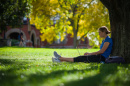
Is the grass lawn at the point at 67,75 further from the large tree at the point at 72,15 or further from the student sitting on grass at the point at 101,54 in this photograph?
the large tree at the point at 72,15

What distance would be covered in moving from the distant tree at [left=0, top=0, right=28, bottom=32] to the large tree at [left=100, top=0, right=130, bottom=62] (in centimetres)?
1454

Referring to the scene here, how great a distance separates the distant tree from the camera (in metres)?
18.6

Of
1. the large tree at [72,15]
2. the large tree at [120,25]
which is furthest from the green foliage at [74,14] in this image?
the large tree at [120,25]

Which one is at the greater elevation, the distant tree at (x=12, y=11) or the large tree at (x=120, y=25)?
the distant tree at (x=12, y=11)

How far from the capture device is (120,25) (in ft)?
21.2

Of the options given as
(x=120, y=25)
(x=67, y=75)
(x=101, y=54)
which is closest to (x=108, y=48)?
(x=101, y=54)

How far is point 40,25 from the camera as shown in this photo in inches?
1069

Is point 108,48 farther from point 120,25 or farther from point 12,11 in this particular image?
point 12,11

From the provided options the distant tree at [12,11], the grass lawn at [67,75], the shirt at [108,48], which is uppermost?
the distant tree at [12,11]

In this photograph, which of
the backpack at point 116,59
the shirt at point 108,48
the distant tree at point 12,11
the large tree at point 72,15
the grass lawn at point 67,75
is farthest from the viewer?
the large tree at point 72,15

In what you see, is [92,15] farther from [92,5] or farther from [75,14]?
[75,14]

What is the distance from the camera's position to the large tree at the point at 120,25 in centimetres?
627

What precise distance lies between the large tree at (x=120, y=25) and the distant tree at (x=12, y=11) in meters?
14.5

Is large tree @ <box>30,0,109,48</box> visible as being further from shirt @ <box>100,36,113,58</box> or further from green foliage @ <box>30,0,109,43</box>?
shirt @ <box>100,36,113,58</box>
